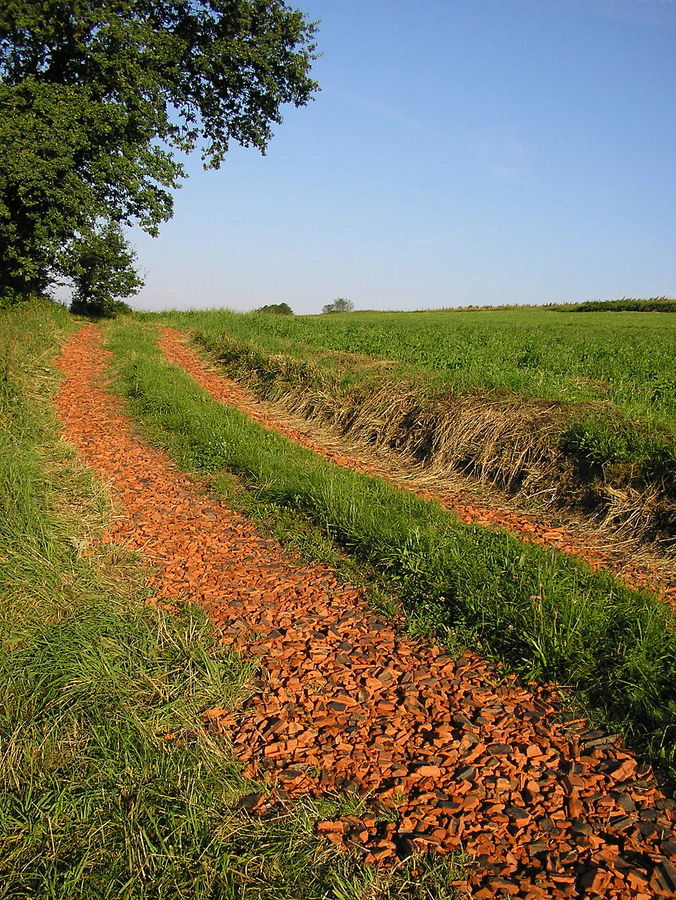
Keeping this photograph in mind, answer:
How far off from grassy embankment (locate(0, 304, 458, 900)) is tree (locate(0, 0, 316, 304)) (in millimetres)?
15611

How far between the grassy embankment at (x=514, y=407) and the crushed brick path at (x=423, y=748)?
3.00 meters

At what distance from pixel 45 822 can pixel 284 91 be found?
2404 cm

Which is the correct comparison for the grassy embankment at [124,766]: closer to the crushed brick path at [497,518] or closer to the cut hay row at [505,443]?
the crushed brick path at [497,518]

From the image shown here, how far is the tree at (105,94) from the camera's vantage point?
16031 mm

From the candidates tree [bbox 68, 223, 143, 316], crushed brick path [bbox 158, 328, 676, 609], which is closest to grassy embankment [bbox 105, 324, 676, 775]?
crushed brick path [bbox 158, 328, 676, 609]

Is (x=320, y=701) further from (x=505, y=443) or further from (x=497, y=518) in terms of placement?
(x=505, y=443)

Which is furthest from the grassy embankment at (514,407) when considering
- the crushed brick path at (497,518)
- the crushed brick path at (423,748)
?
the crushed brick path at (423,748)

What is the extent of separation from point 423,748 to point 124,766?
1.44 metres

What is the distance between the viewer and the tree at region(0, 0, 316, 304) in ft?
52.6

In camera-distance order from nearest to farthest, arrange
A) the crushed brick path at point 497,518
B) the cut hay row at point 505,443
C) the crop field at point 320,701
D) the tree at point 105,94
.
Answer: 1. the crop field at point 320,701
2. the crushed brick path at point 497,518
3. the cut hay row at point 505,443
4. the tree at point 105,94

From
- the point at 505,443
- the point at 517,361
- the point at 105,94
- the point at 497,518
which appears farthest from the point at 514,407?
the point at 105,94

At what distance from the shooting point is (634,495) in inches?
221

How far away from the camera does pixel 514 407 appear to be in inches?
293

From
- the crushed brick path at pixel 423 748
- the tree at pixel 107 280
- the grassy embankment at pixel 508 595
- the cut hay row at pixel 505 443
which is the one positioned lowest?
the crushed brick path at pixel 423 748
